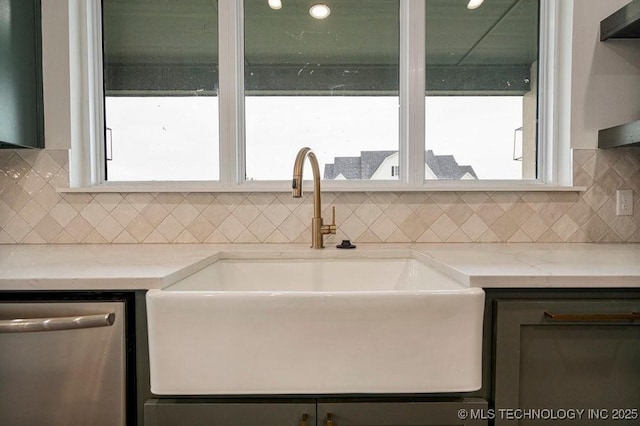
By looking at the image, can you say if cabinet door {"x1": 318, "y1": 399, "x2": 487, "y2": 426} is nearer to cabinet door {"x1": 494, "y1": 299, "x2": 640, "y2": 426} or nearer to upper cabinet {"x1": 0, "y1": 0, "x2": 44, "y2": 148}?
cabinet door {"x1": 494, "y1": 299, "x2": 640, "y2": 426}

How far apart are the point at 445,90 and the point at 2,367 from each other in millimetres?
1749

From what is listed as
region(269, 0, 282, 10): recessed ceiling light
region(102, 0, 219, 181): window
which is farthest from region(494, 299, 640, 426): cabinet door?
region(269, 0, 282, 10): recessed ceiling light

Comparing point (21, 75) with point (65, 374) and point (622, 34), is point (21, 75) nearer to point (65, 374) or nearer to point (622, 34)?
point (65, 374)

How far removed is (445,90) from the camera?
5.62 feet

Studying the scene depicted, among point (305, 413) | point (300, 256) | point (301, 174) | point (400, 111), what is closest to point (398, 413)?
point (305, 413)

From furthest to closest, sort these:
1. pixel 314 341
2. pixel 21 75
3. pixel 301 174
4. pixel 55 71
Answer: pixel 55 71 → pixel 21 75 → pixel 301 174 → pixel 314 341

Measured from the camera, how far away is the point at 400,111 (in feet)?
5.63

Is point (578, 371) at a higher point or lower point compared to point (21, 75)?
lower

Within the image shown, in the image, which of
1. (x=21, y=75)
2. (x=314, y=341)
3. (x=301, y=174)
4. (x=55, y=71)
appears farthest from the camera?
(x=55, y=71)

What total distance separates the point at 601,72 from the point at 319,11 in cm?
119

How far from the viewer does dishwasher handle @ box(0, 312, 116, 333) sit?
35.8 inches

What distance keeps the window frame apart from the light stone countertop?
27 centimetres

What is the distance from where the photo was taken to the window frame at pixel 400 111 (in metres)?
1.66

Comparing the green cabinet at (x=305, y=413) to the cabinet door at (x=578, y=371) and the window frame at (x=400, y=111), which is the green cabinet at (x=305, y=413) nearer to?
the cabinet door at (x=578, y=371)
